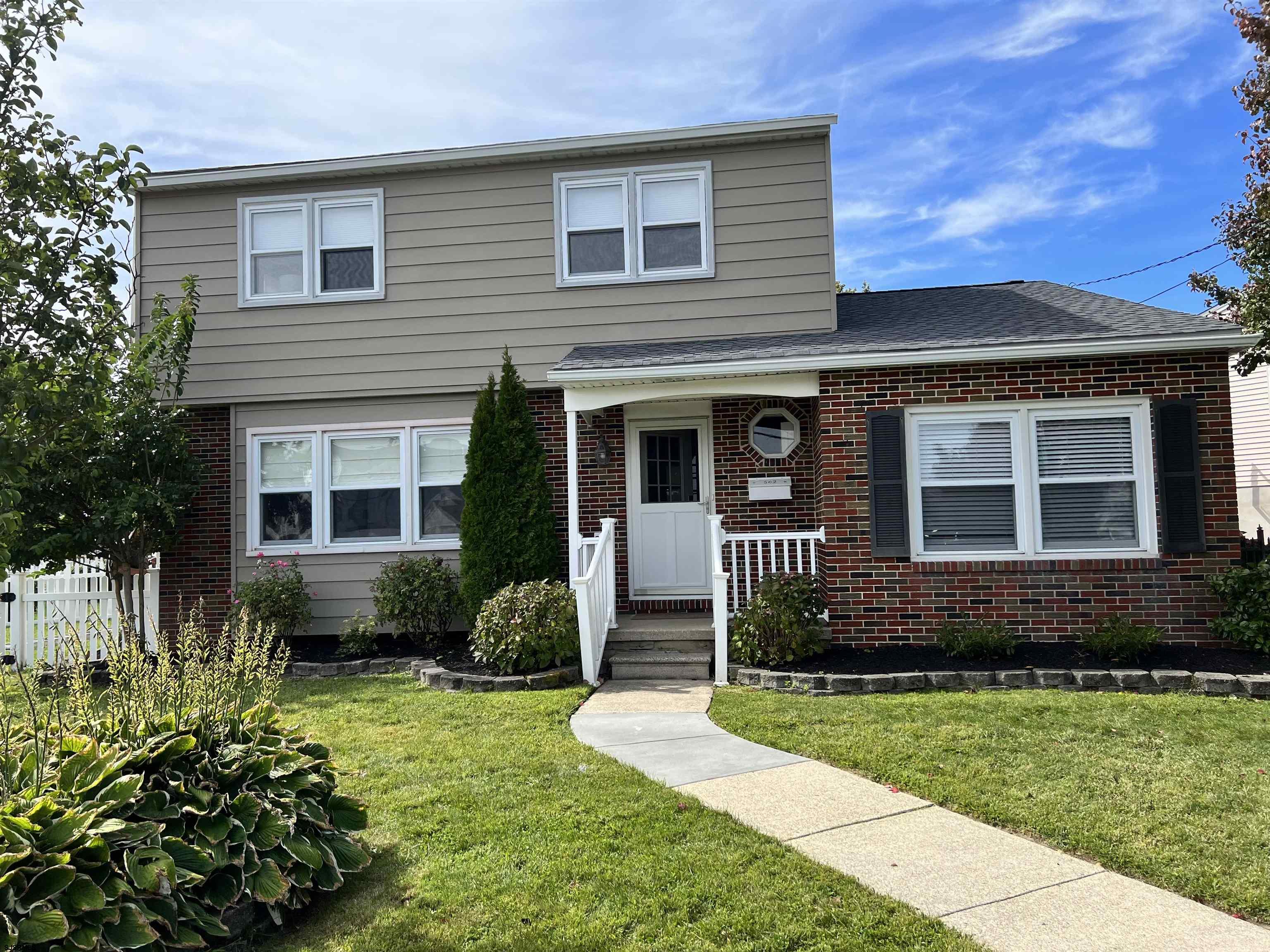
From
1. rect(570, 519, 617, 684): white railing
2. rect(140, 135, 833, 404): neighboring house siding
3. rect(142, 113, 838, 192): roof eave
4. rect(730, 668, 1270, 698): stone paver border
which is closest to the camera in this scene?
rect(730, 668, 1270, 698): stone paver border

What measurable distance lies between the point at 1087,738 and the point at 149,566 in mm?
9493

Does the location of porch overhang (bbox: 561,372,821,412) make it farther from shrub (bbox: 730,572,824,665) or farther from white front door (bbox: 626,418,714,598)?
shrub (bbox: 730,572,824,665)

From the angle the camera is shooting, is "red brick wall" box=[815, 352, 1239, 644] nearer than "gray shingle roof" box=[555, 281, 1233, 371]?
Yes

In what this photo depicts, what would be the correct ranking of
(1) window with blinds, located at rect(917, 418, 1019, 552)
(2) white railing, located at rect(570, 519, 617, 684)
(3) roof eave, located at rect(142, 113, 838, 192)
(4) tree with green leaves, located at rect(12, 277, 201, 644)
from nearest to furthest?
(2) white railing, located at rect(570, 519, 617, 684) → (1) window with blinds, located at rect(917, 418, 1019, 552) → (4) tree with green leaves, located at rect(12, 277, 201, 644) → (3) roof eave, located at rect(142, 113, 838, 192)

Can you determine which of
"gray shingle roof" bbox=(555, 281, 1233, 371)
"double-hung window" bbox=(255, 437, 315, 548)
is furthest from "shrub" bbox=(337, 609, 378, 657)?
"gray shingle roof" bbox=(555, 281, 1233, 371)

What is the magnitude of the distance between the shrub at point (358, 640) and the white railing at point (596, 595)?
2471mm

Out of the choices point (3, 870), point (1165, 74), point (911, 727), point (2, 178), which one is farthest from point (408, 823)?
point (1165, 74)

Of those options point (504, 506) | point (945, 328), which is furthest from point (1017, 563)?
point (504, 506)

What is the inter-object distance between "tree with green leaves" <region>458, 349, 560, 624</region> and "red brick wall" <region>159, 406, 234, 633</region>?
10.3 ft

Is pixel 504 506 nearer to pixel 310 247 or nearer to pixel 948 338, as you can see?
pixel 310 247

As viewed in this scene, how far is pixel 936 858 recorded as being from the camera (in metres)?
3.48

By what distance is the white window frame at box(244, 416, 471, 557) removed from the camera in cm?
952

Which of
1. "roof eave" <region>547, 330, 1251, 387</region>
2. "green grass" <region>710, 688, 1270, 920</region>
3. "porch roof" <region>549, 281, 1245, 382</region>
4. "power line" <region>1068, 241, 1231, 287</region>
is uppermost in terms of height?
"power line" <region>1068, 241, 1231, 287</region>

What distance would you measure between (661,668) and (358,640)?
11.1 ft
